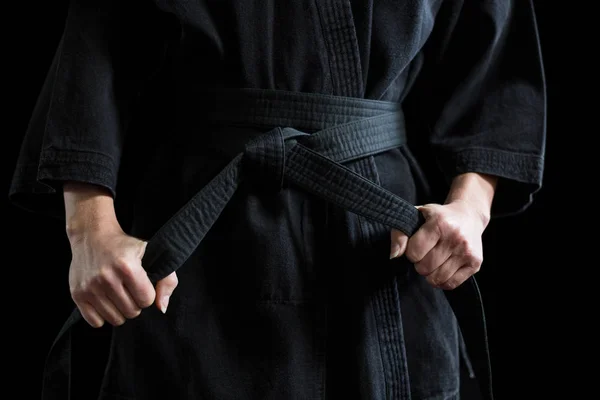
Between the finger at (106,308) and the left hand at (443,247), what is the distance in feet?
0.99

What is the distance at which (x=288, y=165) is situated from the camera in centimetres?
75

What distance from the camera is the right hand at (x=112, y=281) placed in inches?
26.5

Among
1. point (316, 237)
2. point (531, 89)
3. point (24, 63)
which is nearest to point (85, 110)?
point (316, 237)

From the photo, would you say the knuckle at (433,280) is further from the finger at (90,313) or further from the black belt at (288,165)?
the finger at (90,313)

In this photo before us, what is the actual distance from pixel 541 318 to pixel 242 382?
2.09 ft

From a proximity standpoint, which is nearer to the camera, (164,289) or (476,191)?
(164,289)

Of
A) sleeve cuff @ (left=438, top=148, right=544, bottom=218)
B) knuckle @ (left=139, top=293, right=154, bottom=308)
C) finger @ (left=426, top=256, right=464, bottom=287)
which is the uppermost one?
sleeve cuff @ (left=438, top=148, right=544, bottom=218)

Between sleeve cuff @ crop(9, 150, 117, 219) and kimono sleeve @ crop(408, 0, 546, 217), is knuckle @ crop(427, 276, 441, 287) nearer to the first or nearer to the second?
kimono sleeve @ crop(408, 0, 546, 217)

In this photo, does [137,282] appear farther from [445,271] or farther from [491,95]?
[491,95]

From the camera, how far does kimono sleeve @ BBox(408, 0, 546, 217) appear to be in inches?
34.2

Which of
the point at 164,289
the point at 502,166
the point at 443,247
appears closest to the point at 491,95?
the point at 502,166

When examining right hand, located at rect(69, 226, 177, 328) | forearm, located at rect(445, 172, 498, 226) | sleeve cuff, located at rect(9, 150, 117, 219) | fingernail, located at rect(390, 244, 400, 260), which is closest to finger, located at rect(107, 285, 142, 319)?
right hand, located at rect(69, 226, 177, 328)

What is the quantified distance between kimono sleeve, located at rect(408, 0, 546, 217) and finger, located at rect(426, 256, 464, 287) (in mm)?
139

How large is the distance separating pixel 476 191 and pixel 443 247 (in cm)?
12
